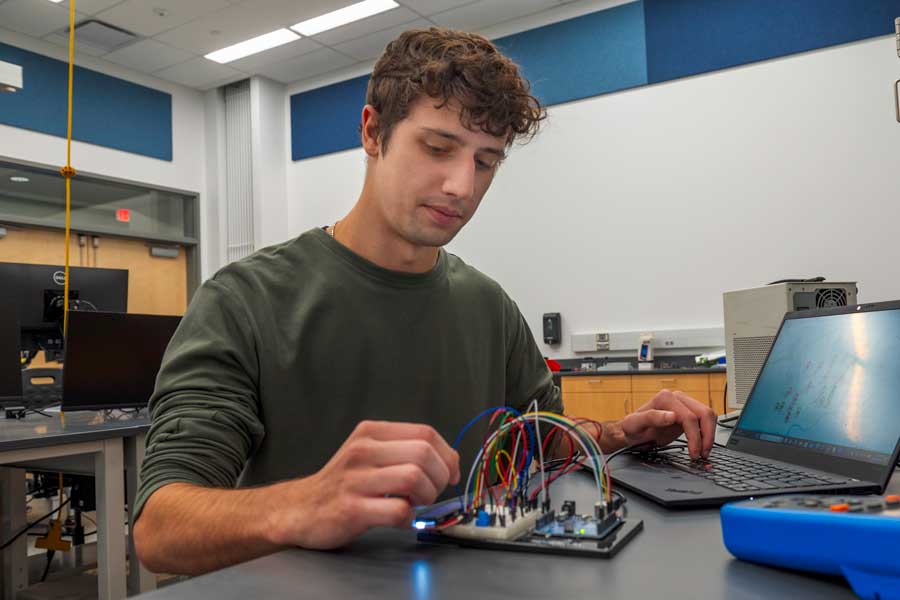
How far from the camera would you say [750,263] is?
4.41 m

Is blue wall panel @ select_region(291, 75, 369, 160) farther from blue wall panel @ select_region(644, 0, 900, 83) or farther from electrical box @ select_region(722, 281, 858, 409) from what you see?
electrical box @ select_region(722, 281, 858, 409)

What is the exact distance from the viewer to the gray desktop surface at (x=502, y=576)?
0.44 m

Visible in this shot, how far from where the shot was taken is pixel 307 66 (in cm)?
602

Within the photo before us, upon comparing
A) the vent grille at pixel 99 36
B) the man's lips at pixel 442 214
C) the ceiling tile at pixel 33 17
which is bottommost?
the man's lips at pixel 442 214

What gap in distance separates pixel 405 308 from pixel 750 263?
384 cm

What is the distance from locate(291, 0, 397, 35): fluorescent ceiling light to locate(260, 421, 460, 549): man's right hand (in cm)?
486

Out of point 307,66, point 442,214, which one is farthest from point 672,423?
point 307,66

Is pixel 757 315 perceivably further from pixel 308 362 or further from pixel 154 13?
pixel 154 13

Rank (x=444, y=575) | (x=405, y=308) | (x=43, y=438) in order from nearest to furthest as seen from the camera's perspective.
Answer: (x=444, y=575)
(x=405, y=308)
(x=43, y=438)

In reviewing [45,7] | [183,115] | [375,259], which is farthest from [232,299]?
[183,115]

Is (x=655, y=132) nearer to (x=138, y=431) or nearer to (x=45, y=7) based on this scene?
(x=138, y=431)

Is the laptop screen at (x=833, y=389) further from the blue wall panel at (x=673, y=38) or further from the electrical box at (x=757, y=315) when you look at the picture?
the blue wall panel at (x=673, y=38)

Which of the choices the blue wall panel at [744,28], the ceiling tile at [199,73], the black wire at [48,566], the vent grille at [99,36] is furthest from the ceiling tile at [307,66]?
the black wire at [48,566]

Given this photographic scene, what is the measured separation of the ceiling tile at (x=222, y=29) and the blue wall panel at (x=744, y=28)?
265cm
